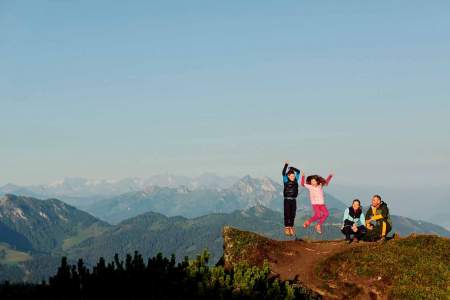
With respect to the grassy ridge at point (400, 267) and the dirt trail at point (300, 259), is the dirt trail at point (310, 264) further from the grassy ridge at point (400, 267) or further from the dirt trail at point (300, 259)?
the grassy ridge at point (400, 267)

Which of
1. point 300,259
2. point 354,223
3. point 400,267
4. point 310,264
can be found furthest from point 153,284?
point 354,223

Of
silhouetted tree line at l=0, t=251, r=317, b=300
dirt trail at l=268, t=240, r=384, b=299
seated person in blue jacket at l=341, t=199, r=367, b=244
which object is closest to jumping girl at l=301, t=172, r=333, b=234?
dirt trail at l=268, t=240, r=384, b=299

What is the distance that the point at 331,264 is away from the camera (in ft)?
79.3

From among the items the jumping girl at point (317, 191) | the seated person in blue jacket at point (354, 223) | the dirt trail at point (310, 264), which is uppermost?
the jumping girl at point (317, 191)

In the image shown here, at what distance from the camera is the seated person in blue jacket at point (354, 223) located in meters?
27.7

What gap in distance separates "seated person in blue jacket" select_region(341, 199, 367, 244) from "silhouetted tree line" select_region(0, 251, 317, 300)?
25.0 ft

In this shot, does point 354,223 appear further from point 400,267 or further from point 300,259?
point 400,267

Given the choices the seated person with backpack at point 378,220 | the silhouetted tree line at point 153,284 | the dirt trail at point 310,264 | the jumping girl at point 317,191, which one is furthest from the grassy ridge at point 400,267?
the jumping girl at point 317,191

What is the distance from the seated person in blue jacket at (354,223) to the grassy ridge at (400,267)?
2.13 metres

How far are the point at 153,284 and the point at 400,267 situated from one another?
11.9 metres

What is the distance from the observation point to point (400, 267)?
22953 millimetres

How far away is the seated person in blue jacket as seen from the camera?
90.8 feet

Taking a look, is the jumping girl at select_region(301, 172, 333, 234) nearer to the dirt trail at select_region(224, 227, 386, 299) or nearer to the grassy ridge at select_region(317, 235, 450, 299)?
the dirt trail at select_region(224, 227, 386, 299)

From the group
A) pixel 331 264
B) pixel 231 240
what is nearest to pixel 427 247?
pixel 331 264
